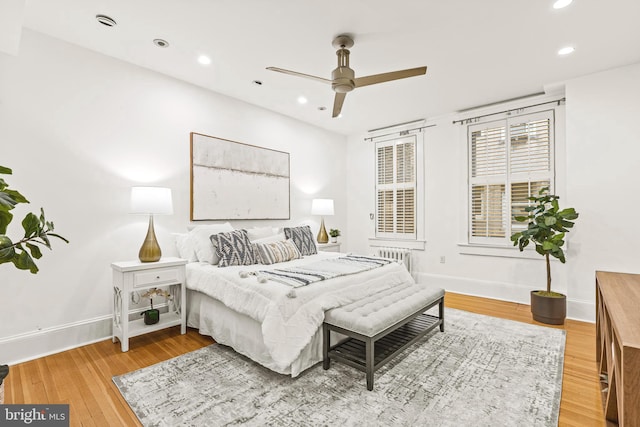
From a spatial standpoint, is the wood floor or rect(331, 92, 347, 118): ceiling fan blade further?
rect(331, 92, 347, 118): ceiling fan blade

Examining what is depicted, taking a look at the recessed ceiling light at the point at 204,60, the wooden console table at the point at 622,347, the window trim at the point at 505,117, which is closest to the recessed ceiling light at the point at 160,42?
the recessed ceiling light at the point at 204,60

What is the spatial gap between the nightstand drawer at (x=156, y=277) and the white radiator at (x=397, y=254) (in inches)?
133

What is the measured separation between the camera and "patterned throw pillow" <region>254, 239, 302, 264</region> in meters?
3.44

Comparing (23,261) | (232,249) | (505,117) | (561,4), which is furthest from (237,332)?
(505,117)

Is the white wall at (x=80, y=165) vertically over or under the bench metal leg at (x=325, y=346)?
over

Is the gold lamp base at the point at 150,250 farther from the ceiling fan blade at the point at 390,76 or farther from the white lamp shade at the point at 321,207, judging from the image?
the white lamp shade at the point at 321,207

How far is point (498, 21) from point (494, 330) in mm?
2898

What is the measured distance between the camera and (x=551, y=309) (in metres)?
3.40

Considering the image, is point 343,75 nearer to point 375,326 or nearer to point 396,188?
point 375,326

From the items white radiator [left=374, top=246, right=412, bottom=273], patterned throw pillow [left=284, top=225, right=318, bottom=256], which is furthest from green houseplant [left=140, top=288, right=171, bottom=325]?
white radiator [left=374, top=246, right=412, bottom=273]

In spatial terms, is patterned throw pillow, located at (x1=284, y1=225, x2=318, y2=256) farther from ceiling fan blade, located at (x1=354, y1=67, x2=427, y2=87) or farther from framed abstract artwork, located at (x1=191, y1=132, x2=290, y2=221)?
ceiling fan blade, located at (x1=354, y1=67, x2=427, y2=87)

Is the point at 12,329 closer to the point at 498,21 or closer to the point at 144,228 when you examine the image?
the point at 144,228

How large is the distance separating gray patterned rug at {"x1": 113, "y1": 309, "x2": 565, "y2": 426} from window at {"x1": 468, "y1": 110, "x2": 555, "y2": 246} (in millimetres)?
1953

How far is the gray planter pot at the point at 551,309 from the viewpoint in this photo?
133 inches
